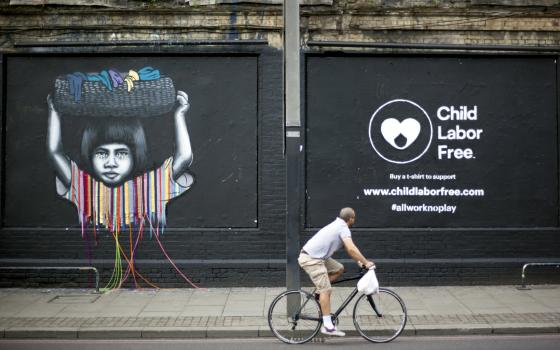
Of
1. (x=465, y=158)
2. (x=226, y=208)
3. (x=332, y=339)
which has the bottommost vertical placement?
(x=332, y=339)

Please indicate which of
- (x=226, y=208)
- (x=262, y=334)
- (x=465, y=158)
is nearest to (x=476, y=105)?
(x=465, y=158)

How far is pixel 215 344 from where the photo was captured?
7.63 meters

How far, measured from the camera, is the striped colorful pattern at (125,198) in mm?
11195

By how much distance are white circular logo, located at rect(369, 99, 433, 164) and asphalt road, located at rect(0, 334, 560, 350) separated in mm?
4357

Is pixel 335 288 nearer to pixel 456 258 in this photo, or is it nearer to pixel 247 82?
pixel 456 258

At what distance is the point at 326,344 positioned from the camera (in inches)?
299

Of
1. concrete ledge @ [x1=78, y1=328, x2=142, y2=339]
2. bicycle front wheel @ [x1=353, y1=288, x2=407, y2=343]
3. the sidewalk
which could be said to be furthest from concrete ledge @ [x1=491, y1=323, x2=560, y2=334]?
concrete ledge @ [x1=78, y1=328, x2=142, y2=339]

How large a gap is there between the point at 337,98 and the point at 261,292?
13.0 ft

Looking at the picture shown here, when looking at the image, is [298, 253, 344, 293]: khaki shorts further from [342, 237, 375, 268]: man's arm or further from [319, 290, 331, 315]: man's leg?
[342, 237, 375, 268]: man's arm

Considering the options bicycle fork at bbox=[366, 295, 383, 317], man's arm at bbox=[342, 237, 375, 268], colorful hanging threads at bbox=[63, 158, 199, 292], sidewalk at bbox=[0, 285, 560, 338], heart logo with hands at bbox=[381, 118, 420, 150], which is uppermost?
heart logo with hands at bbox=[381, 118, 420, 150]

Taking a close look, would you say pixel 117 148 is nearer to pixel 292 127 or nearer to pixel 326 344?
pixel 292 127

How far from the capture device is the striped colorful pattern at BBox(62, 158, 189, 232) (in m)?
11.2

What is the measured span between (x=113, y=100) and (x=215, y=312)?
471 centimetres

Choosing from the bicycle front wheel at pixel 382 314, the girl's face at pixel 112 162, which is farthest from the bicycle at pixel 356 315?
the girl's face at pixel 112 162
